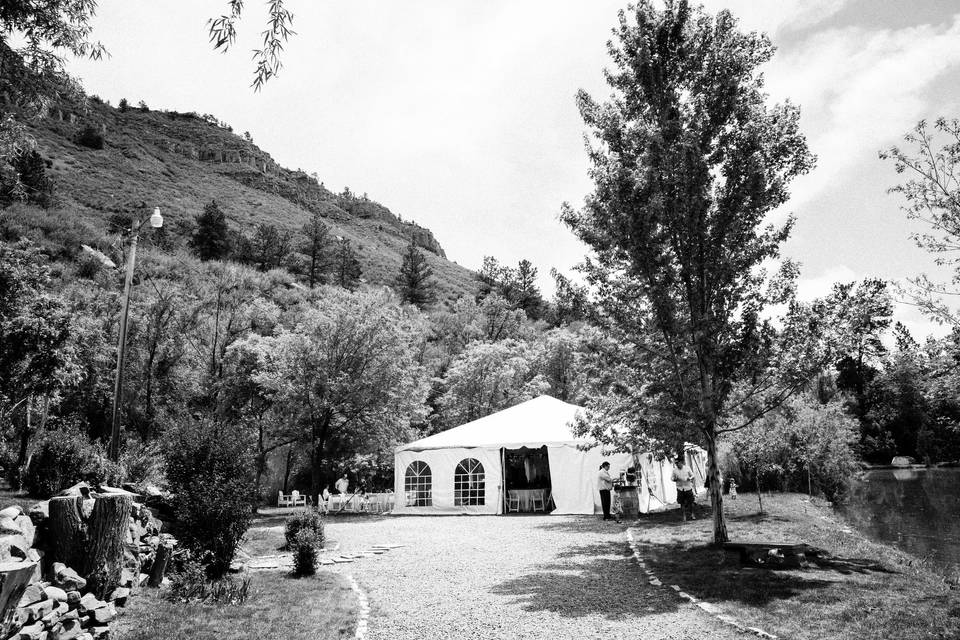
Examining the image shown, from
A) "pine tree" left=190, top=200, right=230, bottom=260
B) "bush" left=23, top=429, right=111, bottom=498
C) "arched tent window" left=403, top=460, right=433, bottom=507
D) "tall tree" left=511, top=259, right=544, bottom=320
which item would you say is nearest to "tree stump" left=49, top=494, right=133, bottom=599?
"bush" left=23, top=429, right=111, bottom=498

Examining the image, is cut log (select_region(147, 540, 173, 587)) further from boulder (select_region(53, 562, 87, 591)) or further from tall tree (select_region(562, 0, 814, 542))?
tall tree (select_region(562, 0, 814, 542))

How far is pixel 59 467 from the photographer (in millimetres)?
9727

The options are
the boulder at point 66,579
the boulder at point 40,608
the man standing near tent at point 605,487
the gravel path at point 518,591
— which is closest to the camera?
the boulder at point 40,608

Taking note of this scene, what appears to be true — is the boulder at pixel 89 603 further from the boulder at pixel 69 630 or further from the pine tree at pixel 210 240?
the pine tree at pixel 210 240

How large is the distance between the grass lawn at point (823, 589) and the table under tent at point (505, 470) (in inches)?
224

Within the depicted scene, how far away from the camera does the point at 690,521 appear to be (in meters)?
13.1

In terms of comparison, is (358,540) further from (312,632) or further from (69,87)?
(69,87)

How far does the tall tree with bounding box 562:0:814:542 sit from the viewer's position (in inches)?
351

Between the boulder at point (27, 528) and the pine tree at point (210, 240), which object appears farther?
the pine tree at point (210, 240)

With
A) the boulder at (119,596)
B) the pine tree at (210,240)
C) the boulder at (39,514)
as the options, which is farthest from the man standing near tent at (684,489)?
the pine tree at (210,240)

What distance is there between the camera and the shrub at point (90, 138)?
6650 cm

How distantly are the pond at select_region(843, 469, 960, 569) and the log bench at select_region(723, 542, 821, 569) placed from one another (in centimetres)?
394

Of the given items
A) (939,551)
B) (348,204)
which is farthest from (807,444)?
(348,204)

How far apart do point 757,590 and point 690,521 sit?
735cm
